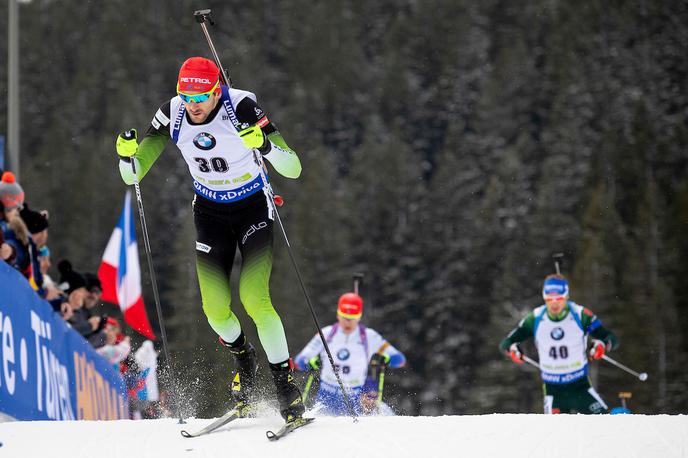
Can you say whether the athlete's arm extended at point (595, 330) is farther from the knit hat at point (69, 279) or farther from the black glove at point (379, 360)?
the knit hat at point (69, 279)

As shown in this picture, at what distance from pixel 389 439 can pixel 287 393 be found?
0.90 m

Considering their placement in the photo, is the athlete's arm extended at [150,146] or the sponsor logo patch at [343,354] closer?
the athlete's arm extended at [150,146]

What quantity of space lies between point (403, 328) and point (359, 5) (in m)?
66.9

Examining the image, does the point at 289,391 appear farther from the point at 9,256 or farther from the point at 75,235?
the point at 75,235

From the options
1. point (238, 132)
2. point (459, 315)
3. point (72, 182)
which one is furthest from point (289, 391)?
point (72, 182)

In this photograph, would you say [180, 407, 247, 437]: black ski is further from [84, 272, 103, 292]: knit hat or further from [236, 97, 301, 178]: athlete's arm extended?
[84, 272, 103, 292]: knit hat

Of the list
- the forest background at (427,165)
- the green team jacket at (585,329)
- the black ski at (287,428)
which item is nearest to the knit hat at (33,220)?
the black ski at (287,428)

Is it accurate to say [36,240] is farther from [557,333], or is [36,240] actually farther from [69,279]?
[557,333]

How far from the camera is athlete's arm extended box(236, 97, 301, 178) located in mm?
6770

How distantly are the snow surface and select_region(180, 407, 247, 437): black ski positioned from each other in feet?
0.17

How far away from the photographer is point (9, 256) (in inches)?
356

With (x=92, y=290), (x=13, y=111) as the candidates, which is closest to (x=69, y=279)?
(x=92, y=290)

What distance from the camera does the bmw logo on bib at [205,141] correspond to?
22.4 ft

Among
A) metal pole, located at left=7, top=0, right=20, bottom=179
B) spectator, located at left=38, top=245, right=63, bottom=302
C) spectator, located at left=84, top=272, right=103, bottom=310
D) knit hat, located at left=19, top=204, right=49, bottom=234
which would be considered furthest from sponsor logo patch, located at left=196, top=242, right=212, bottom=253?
metal pole, located at left=7, top=0, right=20, bottom=179
